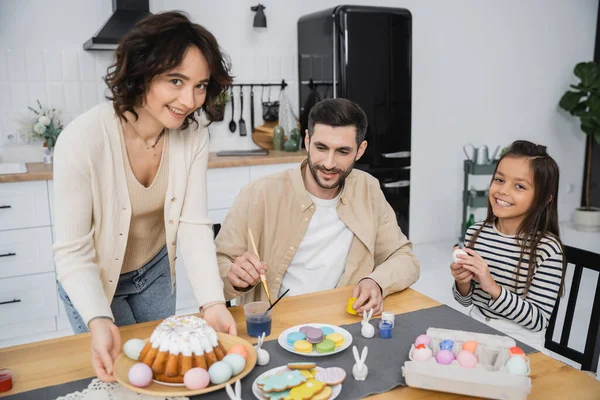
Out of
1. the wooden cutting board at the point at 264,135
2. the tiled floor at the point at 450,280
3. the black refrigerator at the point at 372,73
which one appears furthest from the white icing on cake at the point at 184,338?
the wooden cutting board at the point at 264,135

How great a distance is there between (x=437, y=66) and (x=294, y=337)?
3809mm

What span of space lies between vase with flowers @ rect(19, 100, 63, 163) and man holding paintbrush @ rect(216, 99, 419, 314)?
6.35 feet

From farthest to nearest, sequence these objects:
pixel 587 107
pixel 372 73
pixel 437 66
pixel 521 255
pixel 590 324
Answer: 1. pixel 587 107
2. pixel 437 66
3. pixel 372 73
4. pixel 521 255
5. pixel 590 324

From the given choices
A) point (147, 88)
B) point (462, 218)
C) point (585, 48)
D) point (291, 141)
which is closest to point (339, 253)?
point (147, 88)

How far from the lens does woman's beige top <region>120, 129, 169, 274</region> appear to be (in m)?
1.50

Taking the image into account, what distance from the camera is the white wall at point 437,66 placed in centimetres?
343

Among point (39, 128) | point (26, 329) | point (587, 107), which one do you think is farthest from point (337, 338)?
point (587, 107)

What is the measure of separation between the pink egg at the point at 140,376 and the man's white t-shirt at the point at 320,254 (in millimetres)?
842

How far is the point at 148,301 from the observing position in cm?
170

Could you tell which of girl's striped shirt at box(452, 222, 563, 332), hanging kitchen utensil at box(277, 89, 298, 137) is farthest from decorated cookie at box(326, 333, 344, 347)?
hanging kitchen utensil at box(277, 89, 298, 137)

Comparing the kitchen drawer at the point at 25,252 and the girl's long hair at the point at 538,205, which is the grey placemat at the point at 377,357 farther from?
the kitchen drawer at the point at 25,252

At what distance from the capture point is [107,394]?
1.09m

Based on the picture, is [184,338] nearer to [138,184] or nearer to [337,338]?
[337,338]

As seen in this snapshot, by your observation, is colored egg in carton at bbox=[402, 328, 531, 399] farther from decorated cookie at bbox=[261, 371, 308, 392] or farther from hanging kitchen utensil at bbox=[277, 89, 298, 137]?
hanging kitchen utensil at bbox=[277, 89, 298, 137]
